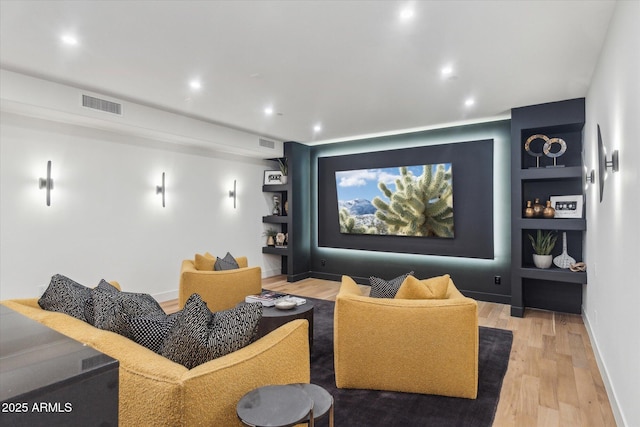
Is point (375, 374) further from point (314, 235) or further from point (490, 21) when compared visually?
point (314, 235)

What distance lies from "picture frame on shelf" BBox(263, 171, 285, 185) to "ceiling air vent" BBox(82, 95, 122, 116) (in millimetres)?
3298

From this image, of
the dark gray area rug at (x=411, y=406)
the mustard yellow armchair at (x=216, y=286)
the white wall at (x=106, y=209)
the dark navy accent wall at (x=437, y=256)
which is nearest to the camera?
the dark gray area rug at (x=411, y=406)

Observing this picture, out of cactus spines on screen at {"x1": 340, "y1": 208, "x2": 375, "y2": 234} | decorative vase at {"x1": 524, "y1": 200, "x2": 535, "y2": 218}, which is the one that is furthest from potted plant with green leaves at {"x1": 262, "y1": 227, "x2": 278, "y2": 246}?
decorative vase at {"x1": 524, "y1": 200, "x2": 535, "y2": 218}

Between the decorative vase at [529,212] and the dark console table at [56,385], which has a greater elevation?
the decorative vase at [529,212]

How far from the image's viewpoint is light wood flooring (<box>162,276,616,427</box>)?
242cm

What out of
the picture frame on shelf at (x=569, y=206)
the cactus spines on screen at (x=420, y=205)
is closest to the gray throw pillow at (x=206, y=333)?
the picture frame on shelf at (x=569, y=206)

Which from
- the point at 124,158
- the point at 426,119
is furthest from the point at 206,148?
the point at 426,119

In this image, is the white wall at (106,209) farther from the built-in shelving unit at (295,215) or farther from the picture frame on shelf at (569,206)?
the picture frame on shelf at (569,206)

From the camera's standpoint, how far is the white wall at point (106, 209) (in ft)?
13.4

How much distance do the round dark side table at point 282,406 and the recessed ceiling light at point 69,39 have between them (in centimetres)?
312

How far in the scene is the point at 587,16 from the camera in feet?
8.38

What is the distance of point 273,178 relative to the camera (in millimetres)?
7336

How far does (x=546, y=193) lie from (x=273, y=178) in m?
4.79

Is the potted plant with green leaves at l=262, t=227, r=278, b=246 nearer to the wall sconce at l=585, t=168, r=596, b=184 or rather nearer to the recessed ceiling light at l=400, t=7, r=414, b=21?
the wall sconce at l=585, t=168, r=596, b=184
